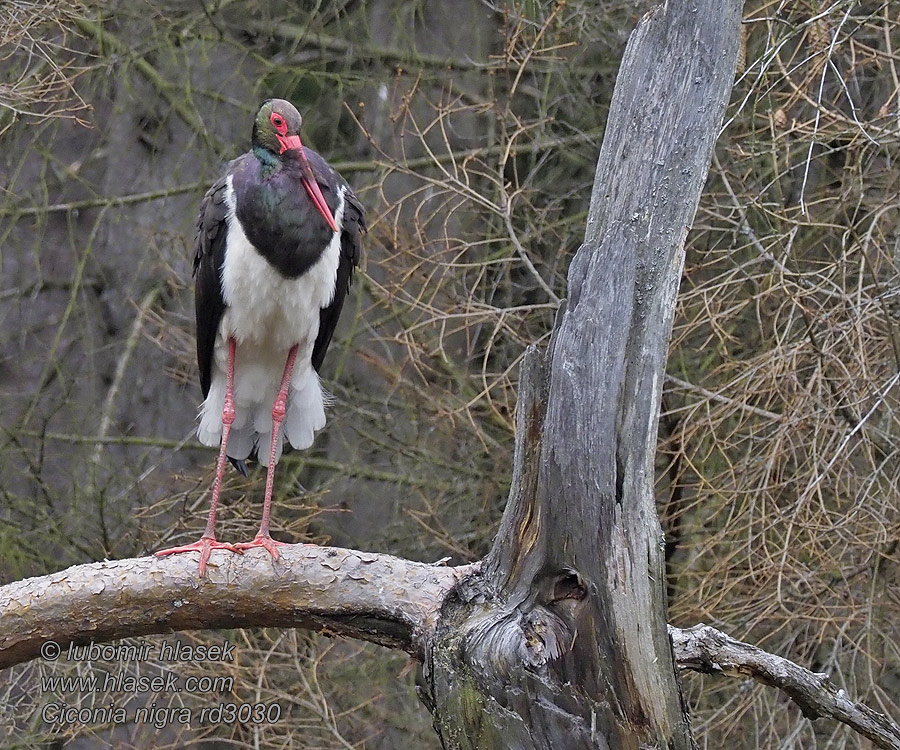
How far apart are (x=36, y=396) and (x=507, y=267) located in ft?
7.94

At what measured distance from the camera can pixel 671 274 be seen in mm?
2604

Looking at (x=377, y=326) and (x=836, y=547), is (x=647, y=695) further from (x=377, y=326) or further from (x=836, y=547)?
(x=377, y=326)

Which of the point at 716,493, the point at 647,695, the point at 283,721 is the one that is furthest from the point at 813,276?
the point at 283,721

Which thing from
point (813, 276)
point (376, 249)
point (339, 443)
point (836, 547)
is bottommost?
point (339, 443)

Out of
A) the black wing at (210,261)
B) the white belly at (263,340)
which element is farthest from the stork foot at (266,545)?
the black wing at (210,261)

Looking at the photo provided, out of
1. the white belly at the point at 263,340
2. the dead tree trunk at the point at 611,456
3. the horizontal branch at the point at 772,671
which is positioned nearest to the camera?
the dead tree trunk at the point at 611,456

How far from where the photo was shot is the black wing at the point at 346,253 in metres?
3.97

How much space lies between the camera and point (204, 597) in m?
3.07

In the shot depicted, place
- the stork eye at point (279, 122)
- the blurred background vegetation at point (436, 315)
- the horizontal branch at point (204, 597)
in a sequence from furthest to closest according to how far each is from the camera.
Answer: the blurred background vegetation at point (436, 315)
the stork eye at point (279, 122)
the horizontal branch at point (204, 597)

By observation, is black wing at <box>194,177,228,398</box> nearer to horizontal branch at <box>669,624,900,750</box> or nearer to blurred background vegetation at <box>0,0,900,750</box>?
blurred background vegetation at <box>0,0,900,750</box>

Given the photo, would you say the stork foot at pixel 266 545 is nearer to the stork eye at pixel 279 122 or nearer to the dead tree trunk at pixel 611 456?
the dead tree trunk at pixel 611 456

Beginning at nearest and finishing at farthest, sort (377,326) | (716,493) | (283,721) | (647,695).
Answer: (647,695) < (716,493) < (283,721) < (377,326)

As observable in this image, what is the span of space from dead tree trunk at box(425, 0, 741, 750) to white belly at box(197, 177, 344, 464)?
145 centimetres

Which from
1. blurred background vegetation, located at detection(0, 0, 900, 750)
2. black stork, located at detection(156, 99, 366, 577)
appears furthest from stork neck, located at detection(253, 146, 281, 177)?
blurred background vegetation, located at detection(0, 0, 900, 750)
